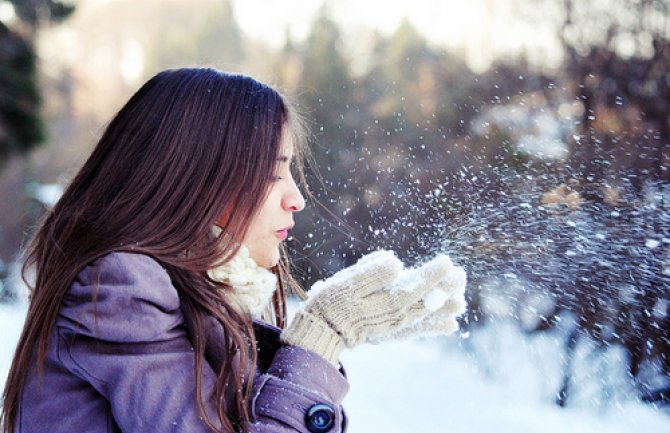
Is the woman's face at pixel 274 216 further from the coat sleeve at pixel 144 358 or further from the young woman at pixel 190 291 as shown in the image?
the coat sleeve at pixel 144 358

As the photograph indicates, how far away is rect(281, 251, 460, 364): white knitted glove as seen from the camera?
1.53 meters

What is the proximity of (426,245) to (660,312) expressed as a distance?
1.45 meters

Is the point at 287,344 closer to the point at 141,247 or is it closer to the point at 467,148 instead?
the point at 141,247

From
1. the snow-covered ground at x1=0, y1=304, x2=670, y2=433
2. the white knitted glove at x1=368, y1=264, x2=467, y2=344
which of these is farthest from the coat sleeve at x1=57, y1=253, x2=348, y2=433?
the snow-covered ground at x1=0, y1=304, x2=670, y2=433

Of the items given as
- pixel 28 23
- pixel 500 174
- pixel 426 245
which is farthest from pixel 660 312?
pixel 28 23

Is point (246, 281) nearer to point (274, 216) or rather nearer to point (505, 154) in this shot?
point (274, 216)

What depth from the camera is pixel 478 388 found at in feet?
10.5

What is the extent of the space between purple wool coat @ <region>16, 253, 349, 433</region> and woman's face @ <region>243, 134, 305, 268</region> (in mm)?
227

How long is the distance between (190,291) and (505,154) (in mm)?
3834

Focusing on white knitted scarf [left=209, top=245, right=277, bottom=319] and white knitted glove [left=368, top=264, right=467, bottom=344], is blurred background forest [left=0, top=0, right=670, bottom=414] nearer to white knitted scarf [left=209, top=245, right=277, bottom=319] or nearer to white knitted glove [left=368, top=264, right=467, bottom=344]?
white knitted scarf [left=209, top=245, right=277, bottom=319]

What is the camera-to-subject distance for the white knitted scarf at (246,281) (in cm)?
154

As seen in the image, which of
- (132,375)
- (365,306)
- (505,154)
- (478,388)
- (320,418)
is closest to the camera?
(132,375)

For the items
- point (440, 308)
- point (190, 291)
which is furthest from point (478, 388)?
point (190, 291)

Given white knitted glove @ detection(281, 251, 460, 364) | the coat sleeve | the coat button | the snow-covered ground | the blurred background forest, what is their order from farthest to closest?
the blurred background forest < the snow-covered ground < white knitted glove @ detection(281, 251, 460, 364) < the coat button < the coat sleeve
